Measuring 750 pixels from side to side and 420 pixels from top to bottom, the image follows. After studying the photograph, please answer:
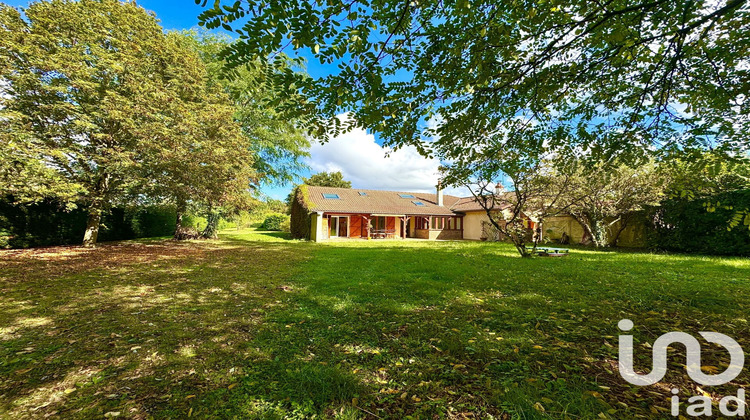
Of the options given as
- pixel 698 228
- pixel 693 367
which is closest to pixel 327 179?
pixel 698 228

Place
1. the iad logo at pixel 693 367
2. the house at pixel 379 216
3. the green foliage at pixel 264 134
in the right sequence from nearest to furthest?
the iad logo at pixel 693 367
the green foliage at pixel 264 134
the house at pixel 379 216

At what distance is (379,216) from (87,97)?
59.8ft

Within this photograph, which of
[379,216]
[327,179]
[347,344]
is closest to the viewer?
[347,344]

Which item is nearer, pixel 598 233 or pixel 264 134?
pixel 598 233

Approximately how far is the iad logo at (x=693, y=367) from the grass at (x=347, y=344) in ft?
0.24

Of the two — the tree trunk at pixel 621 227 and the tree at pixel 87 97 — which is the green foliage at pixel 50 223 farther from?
the tree trunk at pixel 621 227

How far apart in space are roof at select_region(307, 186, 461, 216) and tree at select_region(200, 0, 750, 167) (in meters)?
17.0

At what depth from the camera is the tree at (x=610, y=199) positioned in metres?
11.9

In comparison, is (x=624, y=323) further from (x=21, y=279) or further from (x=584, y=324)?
(x=21, y=279)

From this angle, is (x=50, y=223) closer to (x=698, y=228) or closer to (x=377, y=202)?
(x=377, y=202)

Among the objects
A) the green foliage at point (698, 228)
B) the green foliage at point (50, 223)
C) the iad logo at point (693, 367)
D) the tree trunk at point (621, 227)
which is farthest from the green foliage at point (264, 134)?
the green foliage at point (698, 228)

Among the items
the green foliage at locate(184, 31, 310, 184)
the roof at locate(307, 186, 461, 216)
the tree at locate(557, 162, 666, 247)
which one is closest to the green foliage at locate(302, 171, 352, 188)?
the roof at locate(307, 186, 461, 216)

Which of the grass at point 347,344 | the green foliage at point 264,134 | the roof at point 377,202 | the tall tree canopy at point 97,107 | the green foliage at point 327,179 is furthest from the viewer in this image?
the green foliage at point 327,179

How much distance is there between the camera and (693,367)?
2.56 metres
